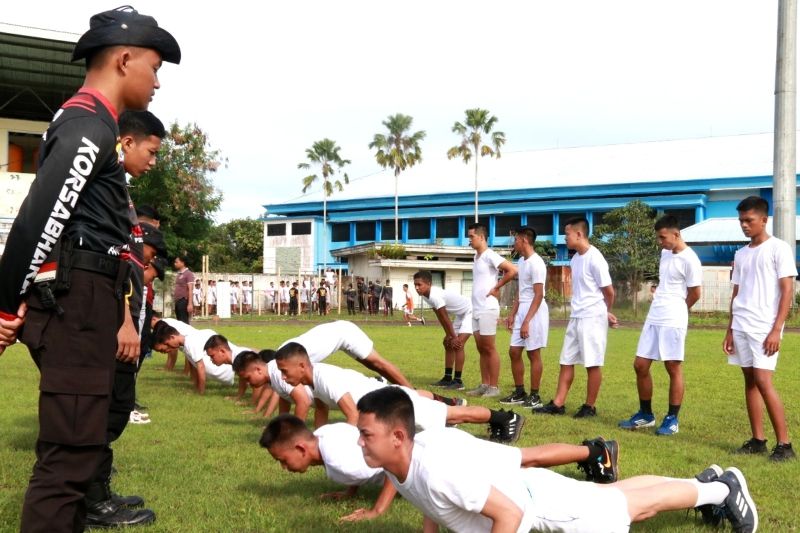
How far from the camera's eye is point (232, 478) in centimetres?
594

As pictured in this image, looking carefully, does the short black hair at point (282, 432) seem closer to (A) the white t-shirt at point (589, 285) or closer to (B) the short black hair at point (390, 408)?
(B) the short black hair at point (390, 408)

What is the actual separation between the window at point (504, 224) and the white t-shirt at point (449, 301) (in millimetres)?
51831

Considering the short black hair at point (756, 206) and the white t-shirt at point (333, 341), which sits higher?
the short black hair at point (756, 206)

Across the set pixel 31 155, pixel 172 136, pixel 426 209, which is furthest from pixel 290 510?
pixel 426 209

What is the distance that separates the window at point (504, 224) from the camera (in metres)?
63.6

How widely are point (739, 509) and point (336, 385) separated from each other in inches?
128

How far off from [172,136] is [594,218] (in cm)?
3428

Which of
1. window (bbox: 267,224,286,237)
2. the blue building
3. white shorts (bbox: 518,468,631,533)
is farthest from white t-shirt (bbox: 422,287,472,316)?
window (bbox: 267,224,286,237)

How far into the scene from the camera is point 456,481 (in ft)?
11.8

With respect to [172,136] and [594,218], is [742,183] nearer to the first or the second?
[594,218]

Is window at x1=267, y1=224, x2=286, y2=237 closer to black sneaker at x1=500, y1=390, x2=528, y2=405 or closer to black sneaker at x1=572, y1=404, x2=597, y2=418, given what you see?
black sneaker at x1=500, y1=390, x2=528, y2=405

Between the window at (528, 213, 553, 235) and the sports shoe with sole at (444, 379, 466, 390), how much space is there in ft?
169

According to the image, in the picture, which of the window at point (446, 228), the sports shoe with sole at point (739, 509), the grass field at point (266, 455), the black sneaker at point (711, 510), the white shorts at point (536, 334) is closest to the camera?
the sports shoe with sole at point (739, 509)

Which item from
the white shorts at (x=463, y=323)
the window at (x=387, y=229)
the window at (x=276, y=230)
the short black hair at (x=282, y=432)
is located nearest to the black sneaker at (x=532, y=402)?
the white shorts at (x=463, y=323)
